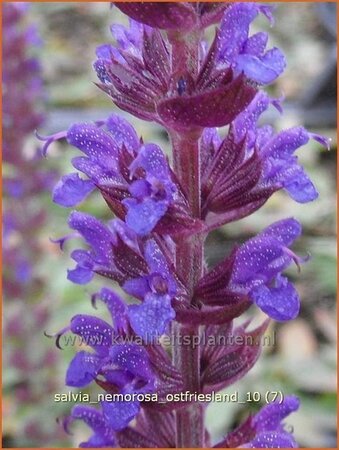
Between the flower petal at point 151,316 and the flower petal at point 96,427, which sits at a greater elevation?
the flower petal at point 151,316

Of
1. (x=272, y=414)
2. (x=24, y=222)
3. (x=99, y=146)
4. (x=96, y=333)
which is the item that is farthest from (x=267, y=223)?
(x=99, y=146)

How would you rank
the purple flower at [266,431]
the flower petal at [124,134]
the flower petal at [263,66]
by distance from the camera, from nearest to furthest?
the flower petal at [263,66] < the flower petal at [124,134] < the purple flower at [266,431]

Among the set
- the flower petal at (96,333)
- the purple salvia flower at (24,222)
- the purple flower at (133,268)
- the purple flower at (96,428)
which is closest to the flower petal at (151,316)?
the purple flower at (133,268)

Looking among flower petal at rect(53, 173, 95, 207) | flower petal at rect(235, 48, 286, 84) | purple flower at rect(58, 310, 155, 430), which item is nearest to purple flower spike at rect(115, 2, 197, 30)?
flower petal at rect(235, 48, 286, 84)

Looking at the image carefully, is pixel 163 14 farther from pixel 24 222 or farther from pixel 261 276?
pixel 24 222

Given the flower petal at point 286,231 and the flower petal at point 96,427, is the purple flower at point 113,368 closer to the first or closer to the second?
the flower petal at point 96,427

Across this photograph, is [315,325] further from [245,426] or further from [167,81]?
[167,81]

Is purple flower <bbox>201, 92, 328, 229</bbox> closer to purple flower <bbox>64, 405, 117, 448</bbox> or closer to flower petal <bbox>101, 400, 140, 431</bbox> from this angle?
flower petal <bbox>101, 400, 140, 431</bbox>
